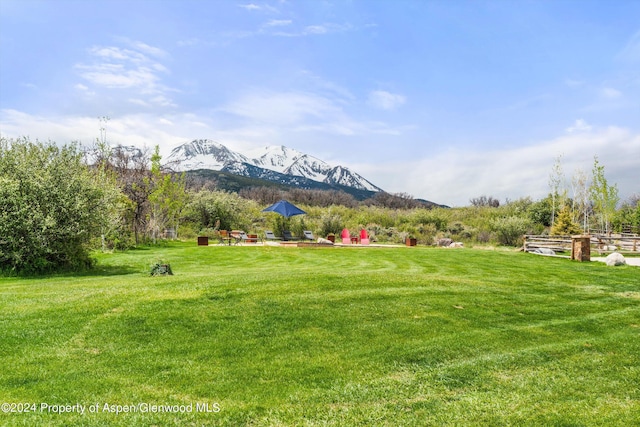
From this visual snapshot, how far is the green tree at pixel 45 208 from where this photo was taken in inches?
395

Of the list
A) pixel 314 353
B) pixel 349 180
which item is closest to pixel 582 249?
pixel 314 353

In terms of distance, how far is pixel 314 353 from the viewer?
511 cm

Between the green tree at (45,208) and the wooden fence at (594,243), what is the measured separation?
18.1 meters

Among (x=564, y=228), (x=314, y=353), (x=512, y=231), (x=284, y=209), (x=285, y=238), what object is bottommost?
(x=314, y=353)

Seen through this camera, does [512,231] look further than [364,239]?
Yes

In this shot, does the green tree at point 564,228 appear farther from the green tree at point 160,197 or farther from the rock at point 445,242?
the green tree at point 160,197

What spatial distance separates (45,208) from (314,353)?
8.61 m

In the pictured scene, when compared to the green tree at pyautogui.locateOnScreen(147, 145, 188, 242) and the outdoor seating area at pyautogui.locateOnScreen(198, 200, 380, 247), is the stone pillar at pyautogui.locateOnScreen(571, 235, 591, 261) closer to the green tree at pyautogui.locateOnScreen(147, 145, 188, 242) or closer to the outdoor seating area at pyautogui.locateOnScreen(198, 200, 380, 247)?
the outdoor seating area at pyautogui.locateOnScreen(198, 200, 380, 247)

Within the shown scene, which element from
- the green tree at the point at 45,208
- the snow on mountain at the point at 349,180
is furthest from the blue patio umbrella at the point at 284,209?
the snow on mountain at the point at 349,180

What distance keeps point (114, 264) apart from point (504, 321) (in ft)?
34.9

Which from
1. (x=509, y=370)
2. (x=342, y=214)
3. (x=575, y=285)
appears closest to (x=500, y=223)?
(x=342, y=214)

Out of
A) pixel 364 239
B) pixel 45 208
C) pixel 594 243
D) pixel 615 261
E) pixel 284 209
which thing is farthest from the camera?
pixel 364 239

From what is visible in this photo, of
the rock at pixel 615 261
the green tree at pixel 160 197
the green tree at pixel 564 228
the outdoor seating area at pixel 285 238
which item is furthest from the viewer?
the green tree at pixel 564 228

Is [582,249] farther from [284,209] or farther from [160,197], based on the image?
[160,197]
